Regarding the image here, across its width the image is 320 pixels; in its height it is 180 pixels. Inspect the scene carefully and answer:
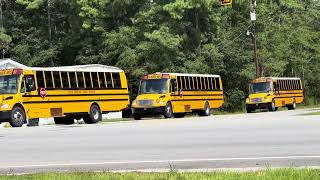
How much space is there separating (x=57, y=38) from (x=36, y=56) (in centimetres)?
524

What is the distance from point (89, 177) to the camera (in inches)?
379

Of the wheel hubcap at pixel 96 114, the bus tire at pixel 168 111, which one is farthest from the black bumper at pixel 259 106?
the wheel hubcap at pixel 96 114

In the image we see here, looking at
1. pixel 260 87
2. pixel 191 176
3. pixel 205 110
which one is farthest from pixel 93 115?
pixel 191 176

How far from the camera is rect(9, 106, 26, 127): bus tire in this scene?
2738cm

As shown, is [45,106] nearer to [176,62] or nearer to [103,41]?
[176,62]

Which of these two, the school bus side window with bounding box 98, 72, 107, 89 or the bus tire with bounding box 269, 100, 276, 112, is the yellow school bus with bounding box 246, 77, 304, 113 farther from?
the school bus side window with bounding box 98, 72, 107, 89

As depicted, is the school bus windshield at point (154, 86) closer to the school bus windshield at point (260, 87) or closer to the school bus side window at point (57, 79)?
the school bus side window at point (57, 79)

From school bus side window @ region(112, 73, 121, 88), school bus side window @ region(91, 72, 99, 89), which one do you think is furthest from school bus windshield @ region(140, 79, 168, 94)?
school bus side window @ region(91, 72, 99, 89)

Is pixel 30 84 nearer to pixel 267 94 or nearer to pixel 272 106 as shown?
pixel 267 94

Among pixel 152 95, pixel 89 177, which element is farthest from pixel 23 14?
pixel 89 177

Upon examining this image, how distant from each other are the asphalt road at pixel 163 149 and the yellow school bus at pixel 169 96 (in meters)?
13.9

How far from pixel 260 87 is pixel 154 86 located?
1233 centimetres

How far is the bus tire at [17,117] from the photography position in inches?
1078

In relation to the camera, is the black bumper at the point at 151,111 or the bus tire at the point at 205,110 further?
the bus tire at the point at 205,110
